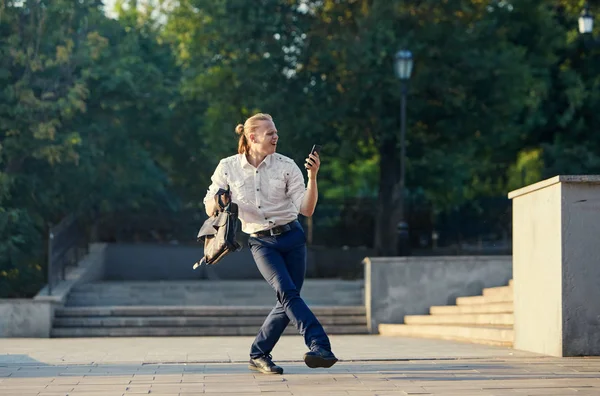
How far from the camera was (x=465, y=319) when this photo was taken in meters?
15.9

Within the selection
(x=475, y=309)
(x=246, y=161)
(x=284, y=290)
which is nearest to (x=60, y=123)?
(x=475, y=309)

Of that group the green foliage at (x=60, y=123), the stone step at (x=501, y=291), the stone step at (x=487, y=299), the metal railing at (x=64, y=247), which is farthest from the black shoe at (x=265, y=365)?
the green foliage at (x=60, y=123)

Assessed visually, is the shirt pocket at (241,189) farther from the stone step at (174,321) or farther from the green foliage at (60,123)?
the green foliage at (60,123)

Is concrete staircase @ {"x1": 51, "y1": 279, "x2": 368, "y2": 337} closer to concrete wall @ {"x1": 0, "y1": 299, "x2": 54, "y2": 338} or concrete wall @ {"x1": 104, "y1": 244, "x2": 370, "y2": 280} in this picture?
concrete wall @ {"x1": 0, "y1": 299, "x2": 54, "y2": 338}

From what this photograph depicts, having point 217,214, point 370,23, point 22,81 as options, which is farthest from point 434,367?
point 370,23

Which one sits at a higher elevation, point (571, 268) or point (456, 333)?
point (571, 268)

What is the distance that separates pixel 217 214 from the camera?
8516 millimetres

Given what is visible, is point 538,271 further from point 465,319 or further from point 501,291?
point 501,291

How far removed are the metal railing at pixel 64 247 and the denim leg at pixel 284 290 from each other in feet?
40.6

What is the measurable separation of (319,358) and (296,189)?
1168 millimetres

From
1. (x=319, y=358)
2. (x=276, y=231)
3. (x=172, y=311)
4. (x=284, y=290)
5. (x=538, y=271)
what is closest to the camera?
(x=319, y=358)

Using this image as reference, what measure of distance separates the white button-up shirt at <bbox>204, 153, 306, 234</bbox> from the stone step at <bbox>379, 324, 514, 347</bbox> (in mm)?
4365

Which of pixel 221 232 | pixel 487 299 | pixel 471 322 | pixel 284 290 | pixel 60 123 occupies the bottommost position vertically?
pixel 471 322

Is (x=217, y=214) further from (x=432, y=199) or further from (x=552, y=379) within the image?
(x=432, y=199)
